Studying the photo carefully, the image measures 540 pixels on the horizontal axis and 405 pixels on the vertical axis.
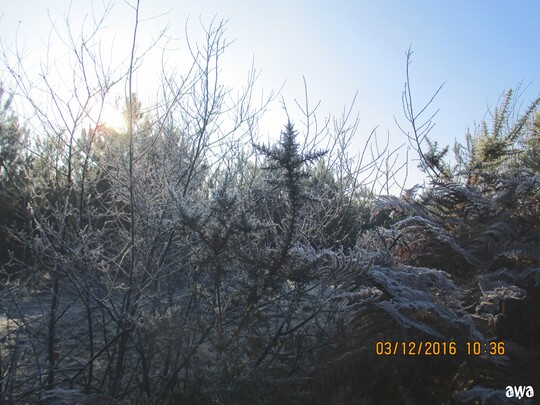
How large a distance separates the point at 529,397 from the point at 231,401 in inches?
58.3

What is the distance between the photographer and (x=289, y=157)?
2346 mm

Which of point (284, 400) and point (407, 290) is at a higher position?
point (407, 290)

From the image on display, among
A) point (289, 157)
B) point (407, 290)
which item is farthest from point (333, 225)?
point (289, 157)

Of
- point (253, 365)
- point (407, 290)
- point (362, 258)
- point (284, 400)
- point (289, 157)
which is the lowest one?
point (284, 400)

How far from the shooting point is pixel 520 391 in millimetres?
2412

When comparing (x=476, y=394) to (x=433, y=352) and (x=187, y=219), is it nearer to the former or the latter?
(x=433, y=352)

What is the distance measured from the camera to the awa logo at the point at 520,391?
7.70 feet

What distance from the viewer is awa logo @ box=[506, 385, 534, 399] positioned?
235cm

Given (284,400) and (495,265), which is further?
(495,265)
